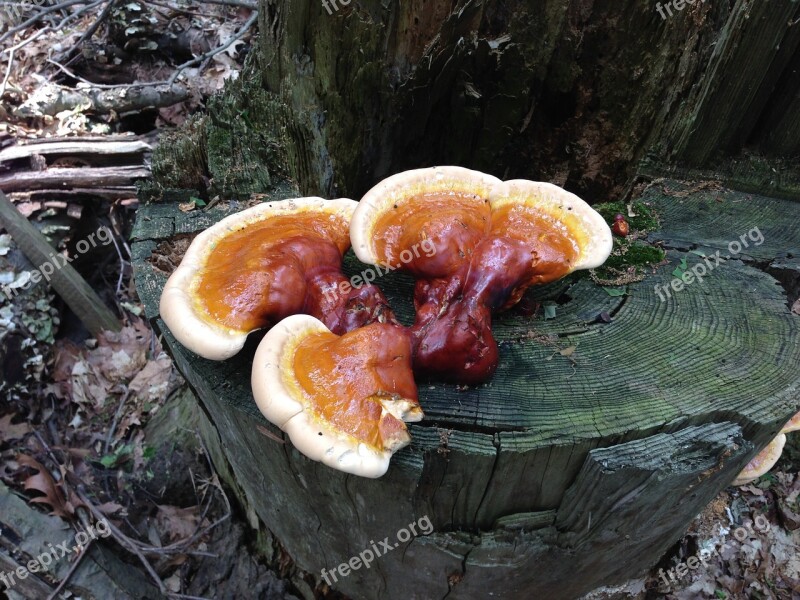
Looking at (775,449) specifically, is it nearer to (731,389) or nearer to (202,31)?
(731,389)

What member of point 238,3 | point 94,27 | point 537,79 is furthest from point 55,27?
point 537,79

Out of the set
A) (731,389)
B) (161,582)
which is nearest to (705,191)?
(731,389)

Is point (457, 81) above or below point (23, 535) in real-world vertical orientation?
above

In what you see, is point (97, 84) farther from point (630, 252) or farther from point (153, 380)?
point (630, 252)

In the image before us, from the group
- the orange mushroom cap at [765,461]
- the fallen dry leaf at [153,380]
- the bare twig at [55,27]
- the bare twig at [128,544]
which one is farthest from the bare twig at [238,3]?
the orange mushroom cap at [765,461]

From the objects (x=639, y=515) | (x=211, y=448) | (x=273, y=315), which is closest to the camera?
(x=273, y=315)

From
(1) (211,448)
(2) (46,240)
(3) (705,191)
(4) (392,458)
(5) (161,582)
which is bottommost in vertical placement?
(5) (161,582)

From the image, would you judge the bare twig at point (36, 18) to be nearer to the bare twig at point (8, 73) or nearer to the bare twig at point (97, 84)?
the bare twig at point (8, 73)
